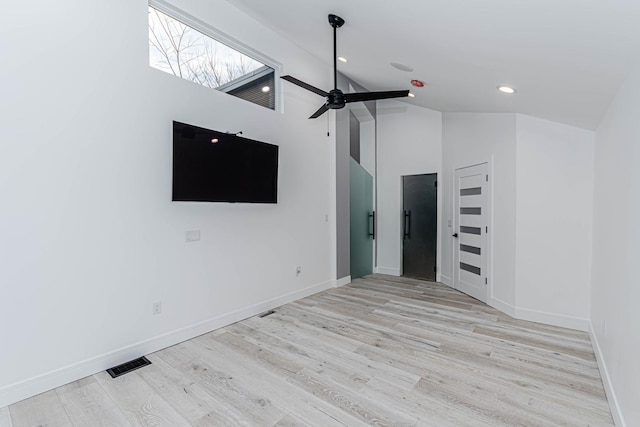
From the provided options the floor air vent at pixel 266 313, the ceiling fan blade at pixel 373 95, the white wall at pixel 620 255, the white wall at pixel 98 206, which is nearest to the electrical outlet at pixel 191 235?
the white wall at pixel 98 206

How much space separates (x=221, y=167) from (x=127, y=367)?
199 centimetres

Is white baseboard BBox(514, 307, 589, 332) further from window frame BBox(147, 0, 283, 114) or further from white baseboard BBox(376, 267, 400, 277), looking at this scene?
window frame BBox(147, 0, 283, 114)

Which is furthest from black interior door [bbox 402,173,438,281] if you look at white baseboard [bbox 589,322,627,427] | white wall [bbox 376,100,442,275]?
white baseboard [bbox 589,322,627,427]

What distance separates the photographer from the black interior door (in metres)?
5.88

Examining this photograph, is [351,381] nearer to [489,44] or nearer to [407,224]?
[489,44]

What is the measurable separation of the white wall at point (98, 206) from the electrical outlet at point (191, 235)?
0.05 metres

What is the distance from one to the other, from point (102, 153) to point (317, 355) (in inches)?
102

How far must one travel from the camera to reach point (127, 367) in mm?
2637

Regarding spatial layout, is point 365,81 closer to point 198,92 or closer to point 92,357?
point 198,92

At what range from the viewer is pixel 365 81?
16.5 ft

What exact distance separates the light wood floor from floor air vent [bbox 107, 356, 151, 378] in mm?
81

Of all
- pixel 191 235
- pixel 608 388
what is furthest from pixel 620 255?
pixel 191 235

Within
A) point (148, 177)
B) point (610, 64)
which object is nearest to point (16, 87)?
point (148, 177)

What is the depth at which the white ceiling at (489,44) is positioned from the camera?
1.68m
